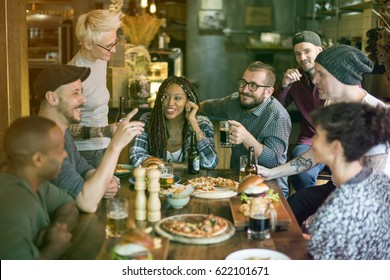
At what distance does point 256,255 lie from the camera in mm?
1904

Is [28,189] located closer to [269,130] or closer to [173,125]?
[173,125]

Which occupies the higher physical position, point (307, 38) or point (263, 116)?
point (307, 38)

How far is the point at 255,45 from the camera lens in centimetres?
796

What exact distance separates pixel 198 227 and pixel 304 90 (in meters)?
2.05

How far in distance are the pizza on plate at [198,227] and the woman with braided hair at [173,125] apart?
105cm

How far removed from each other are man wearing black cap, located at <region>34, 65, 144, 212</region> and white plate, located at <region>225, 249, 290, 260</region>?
614 millimetres

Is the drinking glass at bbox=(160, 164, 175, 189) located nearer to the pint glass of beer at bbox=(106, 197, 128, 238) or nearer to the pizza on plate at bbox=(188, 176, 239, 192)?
the pizza on plate at bbox=(188, 176, 239, 192)

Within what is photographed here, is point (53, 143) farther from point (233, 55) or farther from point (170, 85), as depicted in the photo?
point (233, 55)

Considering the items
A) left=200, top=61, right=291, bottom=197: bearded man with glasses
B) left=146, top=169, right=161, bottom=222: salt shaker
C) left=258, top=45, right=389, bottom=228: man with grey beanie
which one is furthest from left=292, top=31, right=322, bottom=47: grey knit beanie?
left=146, top=169, right=161, bottom=222: salt shaker

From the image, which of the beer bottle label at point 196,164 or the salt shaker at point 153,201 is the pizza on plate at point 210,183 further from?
the salt shaker at point 153,201

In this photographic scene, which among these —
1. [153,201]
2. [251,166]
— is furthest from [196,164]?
[153,201]

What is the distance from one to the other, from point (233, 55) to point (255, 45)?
1.26ft

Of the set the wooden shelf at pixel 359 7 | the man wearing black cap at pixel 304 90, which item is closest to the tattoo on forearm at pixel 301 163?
the man wearing black cap at pixel 304 90
